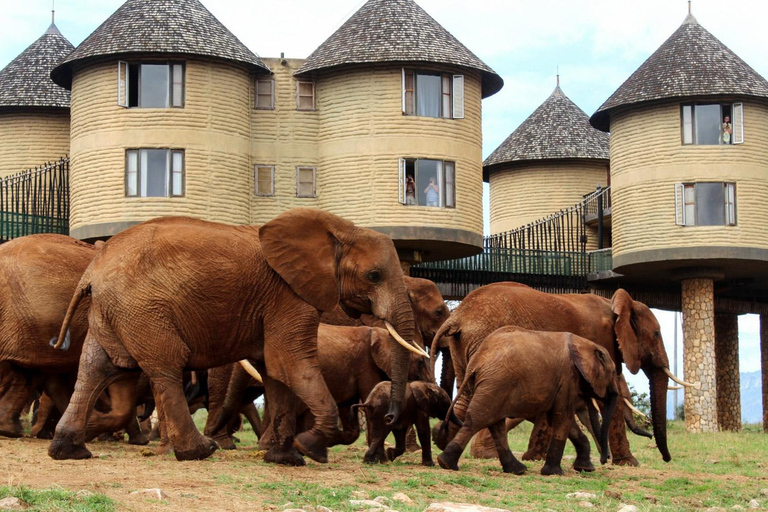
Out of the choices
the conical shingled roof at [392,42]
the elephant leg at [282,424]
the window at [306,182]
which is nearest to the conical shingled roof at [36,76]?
the window at [306,182]

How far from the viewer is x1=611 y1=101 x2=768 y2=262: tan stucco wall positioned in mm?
40062

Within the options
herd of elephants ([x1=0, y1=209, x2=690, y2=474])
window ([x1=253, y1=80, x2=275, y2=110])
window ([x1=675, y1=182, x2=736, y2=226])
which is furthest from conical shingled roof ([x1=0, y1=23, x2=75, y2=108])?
herd of elephants ([x1=0, y1=209, x2=690, y2=474])

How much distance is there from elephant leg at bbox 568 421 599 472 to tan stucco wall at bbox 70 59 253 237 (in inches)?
828

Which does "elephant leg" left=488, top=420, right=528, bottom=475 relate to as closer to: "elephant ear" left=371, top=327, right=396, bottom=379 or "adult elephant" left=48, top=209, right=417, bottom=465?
"adult elephant" left=48, top=209, right=417, bottom=465

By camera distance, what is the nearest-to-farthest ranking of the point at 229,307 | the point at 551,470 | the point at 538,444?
the point at 229,307, the point at 551,470, the point at 538,444

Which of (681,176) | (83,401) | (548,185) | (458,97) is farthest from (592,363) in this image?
(548,185)

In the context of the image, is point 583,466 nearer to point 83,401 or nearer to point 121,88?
point 83,401

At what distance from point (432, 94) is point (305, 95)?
12.6 ft

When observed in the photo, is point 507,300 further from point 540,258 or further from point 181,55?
point 540,258

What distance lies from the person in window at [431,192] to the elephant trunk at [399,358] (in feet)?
72.6

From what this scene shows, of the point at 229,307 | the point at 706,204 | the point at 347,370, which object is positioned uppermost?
the point at 706,204

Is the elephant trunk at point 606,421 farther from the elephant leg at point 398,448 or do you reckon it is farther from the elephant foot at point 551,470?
the elephant leg at point 398,448

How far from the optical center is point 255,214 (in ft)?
125

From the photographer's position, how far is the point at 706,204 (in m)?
40.1
